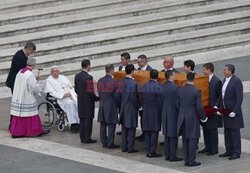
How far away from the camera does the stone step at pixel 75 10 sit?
17.7m

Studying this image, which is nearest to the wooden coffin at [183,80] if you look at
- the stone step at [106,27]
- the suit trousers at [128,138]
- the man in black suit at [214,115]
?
the man in black suit at [214,115]

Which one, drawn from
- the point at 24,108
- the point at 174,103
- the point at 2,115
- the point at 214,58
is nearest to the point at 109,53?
the point at 214,58

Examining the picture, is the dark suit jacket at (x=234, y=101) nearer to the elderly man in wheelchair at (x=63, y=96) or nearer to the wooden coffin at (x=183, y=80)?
the wooden coffin at (x=183, y=80)

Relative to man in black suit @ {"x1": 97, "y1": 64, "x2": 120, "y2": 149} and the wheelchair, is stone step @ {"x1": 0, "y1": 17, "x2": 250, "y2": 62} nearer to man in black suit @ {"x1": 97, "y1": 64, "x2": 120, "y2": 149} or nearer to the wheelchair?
the wheelchair

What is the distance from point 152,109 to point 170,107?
1.25 feet

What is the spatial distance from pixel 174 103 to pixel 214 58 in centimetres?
812

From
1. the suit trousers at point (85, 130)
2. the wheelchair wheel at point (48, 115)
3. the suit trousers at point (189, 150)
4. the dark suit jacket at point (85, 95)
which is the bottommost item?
the suit trousers at point (189, 150)

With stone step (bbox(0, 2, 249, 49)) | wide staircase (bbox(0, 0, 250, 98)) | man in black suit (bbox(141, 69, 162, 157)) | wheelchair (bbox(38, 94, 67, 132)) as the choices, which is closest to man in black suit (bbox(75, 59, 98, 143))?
wheelchair (bbox(38, 94, 67, 132))

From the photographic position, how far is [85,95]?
35.9 ft

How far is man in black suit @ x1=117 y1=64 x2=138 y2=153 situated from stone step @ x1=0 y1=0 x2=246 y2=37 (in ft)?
25.1

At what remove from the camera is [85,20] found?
18078mm

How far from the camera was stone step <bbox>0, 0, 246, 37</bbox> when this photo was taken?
17312 mm

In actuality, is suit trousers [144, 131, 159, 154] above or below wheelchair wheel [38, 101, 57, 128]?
below

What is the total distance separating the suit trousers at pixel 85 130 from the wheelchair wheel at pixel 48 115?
3.08 ft
